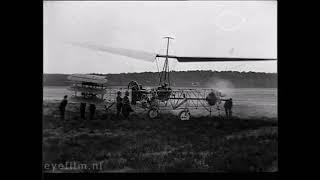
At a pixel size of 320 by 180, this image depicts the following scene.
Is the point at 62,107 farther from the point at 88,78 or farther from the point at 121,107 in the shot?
the point at 121,107

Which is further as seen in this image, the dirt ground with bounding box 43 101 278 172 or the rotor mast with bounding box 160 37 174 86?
the rotor mast with bounding box 160 37 174 86

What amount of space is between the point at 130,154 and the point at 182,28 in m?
1.16

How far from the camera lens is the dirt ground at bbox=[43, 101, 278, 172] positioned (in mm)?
2977

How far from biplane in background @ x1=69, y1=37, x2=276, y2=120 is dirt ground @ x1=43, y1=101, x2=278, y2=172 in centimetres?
9

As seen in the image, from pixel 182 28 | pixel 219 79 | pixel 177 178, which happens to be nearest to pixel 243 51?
pixel 219 79

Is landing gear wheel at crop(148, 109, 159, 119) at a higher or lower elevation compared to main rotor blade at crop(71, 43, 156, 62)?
lower

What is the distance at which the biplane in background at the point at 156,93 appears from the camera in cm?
305

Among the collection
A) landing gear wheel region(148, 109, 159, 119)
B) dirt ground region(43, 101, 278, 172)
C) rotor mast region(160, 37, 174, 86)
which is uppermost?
rotor mast region(160, 37, 174, 86)

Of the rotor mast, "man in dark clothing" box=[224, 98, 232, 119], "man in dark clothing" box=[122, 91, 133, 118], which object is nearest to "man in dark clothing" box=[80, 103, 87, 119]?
"man in dark clothing" box=[122, 91, 133, 118]

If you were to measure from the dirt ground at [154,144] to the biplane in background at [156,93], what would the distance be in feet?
0.28

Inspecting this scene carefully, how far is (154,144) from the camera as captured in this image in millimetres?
3006

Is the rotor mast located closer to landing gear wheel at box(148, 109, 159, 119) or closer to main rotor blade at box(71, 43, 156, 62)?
main rotor blade at box(71, 43, 156, 62)

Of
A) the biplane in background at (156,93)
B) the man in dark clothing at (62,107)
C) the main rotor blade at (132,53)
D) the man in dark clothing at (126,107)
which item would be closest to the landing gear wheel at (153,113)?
the biplane in background at (156,93)
